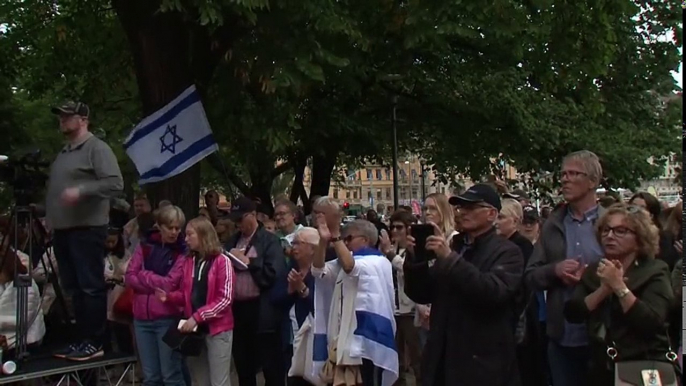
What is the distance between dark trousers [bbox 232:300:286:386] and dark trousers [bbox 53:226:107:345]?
1191 mm

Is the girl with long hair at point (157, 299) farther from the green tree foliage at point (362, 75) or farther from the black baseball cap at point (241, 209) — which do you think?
the green tree foliage at point (362, 75)

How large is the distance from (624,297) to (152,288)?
3.91 m

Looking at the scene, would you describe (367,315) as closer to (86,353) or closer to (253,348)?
(253,348)

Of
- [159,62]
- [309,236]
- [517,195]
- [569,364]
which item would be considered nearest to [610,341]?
[569,364]

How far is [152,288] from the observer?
693 cm

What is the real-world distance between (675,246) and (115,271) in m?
5.19

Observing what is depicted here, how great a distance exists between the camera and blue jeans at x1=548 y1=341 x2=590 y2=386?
515 centimetres

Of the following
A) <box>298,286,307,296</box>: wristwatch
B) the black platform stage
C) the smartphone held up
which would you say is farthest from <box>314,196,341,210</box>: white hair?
the black platform stage

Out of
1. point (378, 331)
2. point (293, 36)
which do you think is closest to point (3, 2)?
point (293, 36)

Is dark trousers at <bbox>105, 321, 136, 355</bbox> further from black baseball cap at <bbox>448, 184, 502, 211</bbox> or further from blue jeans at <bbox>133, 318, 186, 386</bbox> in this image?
black baseball cap at <bbox>448, 184, 502, 211</bbox>

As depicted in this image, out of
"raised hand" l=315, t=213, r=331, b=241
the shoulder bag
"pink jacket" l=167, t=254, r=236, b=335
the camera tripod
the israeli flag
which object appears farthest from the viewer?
the israeli flag

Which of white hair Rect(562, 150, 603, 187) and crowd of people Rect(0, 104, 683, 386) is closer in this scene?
crowd of people Rect(0, 104, 683, 386)

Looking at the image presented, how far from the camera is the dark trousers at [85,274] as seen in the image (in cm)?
658

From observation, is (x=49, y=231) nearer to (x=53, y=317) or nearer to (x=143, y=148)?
(x=53, y=317)
